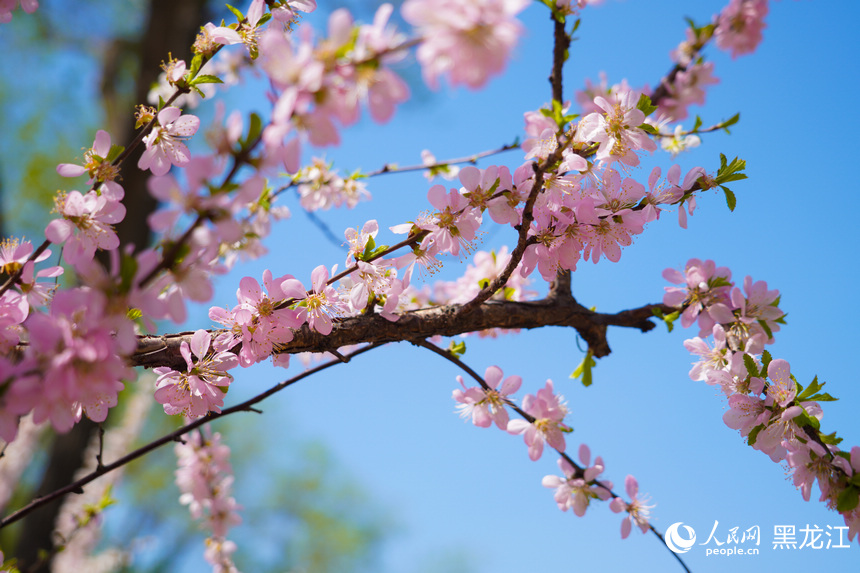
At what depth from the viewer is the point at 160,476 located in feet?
23.5

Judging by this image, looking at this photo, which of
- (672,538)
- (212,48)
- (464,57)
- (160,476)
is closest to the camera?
(464,57)

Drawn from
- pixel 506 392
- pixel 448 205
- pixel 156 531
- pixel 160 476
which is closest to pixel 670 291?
pixel 506 392

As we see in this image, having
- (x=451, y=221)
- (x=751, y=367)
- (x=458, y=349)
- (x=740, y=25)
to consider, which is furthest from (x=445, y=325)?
(x=740, y=25)

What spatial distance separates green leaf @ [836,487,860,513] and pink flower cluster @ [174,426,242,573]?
1.59 metres

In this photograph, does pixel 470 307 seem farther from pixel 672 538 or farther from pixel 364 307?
pixel 672 538

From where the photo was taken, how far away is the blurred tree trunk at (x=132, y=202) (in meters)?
2.64

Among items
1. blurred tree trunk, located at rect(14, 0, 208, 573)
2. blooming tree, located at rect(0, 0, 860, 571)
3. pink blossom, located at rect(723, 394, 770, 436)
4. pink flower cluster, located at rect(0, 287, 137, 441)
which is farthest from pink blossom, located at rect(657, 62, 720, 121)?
blurred tree trunk, located at rect(14, 0, 208, 573)

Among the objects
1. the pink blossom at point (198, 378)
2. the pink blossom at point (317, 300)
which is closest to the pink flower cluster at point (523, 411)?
the pink blossom at point (317, 300)

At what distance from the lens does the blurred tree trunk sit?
8.66 feet

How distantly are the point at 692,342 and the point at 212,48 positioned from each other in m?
1.18

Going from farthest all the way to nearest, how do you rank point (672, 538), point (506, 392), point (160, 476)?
point (160, 476), point (672, 538), point (506, 392)

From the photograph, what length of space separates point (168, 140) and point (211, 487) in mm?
1260

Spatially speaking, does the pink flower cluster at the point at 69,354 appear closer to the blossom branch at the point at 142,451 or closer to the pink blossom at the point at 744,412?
the blossom branch at the point at 142,451

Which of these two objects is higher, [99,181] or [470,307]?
[99,181]
